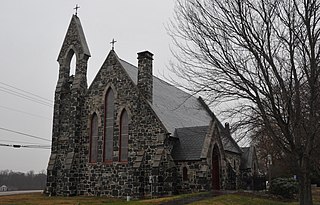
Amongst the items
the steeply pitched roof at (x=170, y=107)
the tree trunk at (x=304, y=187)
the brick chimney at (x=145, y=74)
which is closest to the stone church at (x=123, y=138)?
the brick chimney at (x=145, y=74)

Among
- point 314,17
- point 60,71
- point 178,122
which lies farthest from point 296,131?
point 60,71

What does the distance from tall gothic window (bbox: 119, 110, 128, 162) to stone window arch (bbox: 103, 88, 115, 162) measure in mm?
862

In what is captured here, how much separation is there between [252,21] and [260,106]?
3671 mm

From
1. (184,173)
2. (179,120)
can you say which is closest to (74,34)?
(179,120)

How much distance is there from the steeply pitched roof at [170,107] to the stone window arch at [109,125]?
7.83 feet

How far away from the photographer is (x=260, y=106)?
15.3 meters

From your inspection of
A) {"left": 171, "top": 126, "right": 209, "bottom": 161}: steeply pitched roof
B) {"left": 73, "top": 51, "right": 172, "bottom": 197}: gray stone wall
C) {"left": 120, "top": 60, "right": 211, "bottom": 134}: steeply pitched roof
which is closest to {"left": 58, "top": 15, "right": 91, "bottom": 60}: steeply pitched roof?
{"left": 73, "top": 51, "right": 172, "bottom": 197}: gray stone wall

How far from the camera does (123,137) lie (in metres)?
27.1

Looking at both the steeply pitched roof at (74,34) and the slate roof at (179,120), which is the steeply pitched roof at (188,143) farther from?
the steeply pitched roof at (74,34)

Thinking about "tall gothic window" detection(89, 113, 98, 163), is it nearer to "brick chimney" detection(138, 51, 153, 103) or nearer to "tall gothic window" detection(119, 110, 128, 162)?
"tall gothic window" detection(119, 110, 128, 162)

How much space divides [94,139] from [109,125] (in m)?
1.78

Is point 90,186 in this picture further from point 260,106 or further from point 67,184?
point 260,106

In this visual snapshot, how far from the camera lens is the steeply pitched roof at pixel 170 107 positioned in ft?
91.0

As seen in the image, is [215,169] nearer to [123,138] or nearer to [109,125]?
[123,138]
